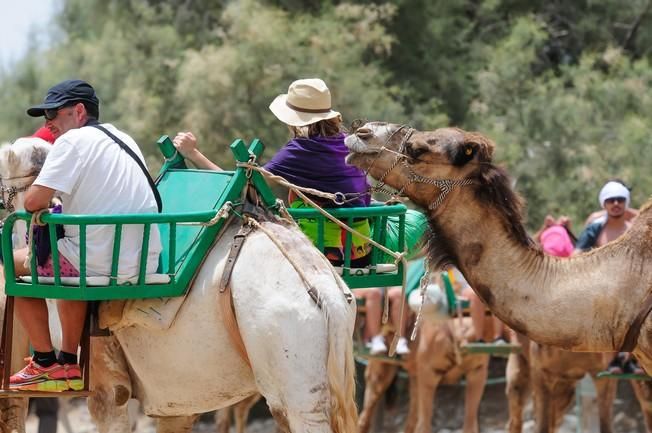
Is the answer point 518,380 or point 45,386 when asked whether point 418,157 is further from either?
point 518,380

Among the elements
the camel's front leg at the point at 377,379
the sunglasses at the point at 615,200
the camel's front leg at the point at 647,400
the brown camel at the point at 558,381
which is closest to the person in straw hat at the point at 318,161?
the camel's front leg at the point at 647,400

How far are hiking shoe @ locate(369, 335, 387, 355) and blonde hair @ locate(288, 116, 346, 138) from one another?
638cm

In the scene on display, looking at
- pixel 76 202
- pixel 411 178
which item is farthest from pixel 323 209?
pixel 76 202

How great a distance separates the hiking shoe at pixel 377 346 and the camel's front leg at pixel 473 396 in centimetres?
100

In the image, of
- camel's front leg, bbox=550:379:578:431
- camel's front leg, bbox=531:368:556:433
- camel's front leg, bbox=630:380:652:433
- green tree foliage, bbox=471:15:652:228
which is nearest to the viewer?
camel's front leg, bbox=630:380:652:433

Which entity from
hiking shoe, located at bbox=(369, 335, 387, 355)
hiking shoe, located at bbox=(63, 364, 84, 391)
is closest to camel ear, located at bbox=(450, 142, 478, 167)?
hiking shoe, located at bbox=(63, 364, 84, 391)

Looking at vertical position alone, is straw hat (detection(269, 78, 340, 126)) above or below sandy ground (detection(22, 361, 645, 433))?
above

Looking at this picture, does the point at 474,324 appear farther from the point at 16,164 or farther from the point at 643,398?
the point at 16,164

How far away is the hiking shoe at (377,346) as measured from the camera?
13.4 meters

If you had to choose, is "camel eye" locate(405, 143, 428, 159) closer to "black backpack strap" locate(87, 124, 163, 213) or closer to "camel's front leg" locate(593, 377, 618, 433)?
"black backpack strap" locate(87, 124, 163, 213)

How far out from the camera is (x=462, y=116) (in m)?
19.2

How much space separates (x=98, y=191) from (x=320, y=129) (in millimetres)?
1513

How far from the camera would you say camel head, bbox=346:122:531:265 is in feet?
22.4

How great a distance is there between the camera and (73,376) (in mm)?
6270
